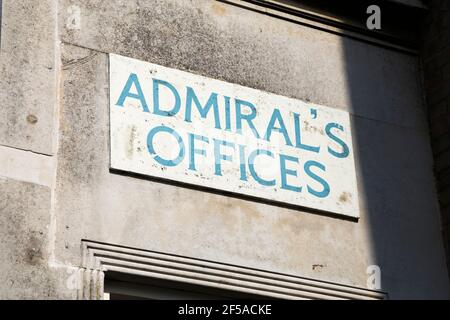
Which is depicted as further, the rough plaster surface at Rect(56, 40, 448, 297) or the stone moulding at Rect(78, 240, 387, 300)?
the rough plaster surface at Rect(56, 40, 448, 297)

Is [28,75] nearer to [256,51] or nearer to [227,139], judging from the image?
[227,139]

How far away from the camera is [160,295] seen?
6414mm

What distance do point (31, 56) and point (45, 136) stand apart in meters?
0.51

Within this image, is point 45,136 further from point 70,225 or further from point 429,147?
point 429,147

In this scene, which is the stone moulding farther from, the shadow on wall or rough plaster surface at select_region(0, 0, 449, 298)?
the shadow on wall

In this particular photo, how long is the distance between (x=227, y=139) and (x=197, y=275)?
3.06 ft

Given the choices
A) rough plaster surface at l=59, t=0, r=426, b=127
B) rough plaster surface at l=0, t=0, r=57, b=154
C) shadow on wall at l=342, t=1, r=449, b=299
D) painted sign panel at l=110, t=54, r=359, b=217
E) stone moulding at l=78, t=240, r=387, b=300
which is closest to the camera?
stone moulding at l=78, t=240, r=387, b=300

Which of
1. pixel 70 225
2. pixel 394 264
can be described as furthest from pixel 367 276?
pixel 70 225

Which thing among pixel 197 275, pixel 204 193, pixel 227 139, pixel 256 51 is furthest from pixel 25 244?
pixel 256 51

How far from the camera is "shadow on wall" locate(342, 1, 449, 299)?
23.6 feet

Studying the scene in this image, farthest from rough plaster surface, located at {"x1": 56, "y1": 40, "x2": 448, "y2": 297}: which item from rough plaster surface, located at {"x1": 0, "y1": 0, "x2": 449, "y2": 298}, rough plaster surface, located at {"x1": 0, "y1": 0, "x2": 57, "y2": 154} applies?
rough plaster surface, located at {"x1": 0, "y1": 0, "x2": 57, "y2": 154}

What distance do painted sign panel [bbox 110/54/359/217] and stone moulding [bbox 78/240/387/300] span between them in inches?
19.6

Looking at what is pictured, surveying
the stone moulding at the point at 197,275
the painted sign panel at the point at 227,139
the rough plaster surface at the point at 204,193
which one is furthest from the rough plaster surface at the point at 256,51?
the stone moulding at the point at 197,275
